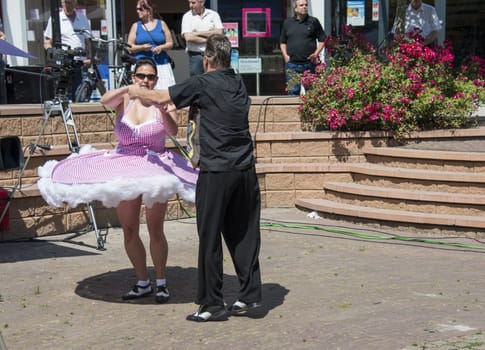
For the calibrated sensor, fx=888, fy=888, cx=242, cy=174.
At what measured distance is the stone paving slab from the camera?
241 inches

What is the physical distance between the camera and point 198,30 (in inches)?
472

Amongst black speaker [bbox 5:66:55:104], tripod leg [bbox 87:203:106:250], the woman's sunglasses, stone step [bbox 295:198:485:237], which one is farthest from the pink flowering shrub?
the woman's sunglasses

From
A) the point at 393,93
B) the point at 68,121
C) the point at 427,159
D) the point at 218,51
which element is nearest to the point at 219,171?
the point at 218,51

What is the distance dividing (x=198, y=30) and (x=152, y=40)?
0.65m

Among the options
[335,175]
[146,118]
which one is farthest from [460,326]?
[335,175]

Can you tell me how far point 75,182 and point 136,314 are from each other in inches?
43.9

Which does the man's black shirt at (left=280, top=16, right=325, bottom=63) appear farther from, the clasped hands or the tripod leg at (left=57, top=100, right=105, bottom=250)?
the clasped hands

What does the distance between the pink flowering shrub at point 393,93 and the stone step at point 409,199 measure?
93 centimetres

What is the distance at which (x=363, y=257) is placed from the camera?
8.72m

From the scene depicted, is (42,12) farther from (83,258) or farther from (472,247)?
(472,247)

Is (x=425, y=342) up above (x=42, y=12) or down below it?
below

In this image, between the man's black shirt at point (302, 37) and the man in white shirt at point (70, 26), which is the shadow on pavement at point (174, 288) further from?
the man in white shirt at point (70, 26)

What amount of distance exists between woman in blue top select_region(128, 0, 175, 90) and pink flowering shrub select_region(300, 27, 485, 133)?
73.5 inches

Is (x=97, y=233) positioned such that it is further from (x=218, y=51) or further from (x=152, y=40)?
(x=152, y=40)
